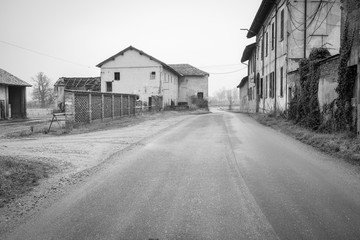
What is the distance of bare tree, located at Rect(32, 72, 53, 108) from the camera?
76.4m

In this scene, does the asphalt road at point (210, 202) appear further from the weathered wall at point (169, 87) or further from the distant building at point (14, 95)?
the weathered wall at point (169, 87)

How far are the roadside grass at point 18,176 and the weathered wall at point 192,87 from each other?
4557 cm

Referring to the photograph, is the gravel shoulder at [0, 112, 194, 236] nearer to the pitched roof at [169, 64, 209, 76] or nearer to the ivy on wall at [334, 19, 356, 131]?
the ivy on wall at [334, 19, 356, 131]

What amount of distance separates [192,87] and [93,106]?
1368 inches

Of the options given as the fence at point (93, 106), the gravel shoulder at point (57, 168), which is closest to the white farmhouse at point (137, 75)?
the fence at point (93, 106)

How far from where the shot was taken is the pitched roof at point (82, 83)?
44.7 metres

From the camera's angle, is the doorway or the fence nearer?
the fence

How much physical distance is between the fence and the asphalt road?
9.87 m

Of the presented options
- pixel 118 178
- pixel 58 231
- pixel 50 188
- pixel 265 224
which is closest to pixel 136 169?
pixel 118 178

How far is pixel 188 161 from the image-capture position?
7.27m

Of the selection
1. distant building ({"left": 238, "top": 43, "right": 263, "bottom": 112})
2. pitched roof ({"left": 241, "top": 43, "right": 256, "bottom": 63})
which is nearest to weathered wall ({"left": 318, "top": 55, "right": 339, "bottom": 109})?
distant building ({"left": 238, "top": 43, "right": 263, "bottom": 112})

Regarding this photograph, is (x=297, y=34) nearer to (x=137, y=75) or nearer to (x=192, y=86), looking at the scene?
(x=137, y=75)

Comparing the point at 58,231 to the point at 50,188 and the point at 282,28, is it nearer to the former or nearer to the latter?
the point at 50,188

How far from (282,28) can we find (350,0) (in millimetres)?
9281
